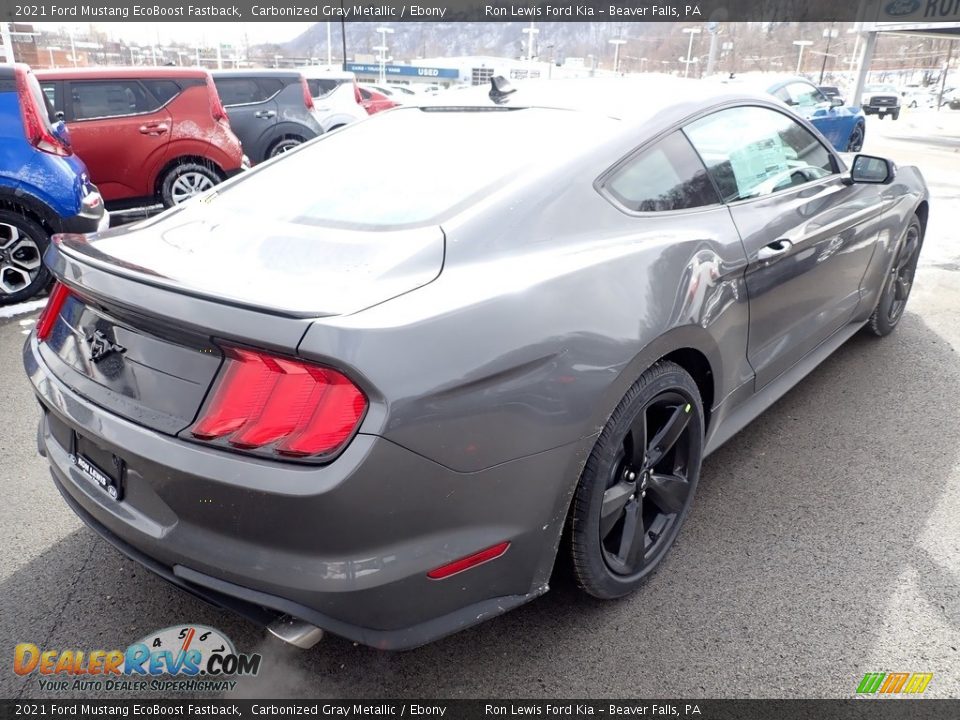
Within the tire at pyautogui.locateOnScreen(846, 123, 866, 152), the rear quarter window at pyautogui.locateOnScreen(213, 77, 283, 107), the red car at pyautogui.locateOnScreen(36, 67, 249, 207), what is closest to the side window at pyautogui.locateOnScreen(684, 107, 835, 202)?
the red car at pyautogui.locateOnScreen(36, 67, 249, 207)

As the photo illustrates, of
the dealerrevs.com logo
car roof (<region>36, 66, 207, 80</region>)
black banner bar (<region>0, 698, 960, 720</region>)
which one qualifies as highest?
car roof (<region>36, 66, 207, 80</region>)

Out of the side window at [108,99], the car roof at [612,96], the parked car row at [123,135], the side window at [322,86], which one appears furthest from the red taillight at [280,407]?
the side window at [322,86]

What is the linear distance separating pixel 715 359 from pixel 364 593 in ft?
4.64

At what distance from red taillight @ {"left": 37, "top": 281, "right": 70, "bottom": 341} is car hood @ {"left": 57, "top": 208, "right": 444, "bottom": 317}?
0.42 feet

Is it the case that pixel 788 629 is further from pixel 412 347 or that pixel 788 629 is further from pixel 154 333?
pixel 154 333

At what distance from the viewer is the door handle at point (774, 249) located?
101 inches

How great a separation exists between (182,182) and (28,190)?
9.48ft

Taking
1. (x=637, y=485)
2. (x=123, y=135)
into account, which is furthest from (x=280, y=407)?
(x=123, y=135)

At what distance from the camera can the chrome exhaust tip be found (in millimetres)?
1662

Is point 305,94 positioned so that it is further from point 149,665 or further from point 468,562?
point 468,562

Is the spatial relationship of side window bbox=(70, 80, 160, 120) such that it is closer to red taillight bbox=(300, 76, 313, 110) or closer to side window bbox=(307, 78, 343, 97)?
red taillight bbox=(300, 76, 313, 110)

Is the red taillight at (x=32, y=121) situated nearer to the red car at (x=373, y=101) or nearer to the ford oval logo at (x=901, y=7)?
the red car at (x=373, y=101)

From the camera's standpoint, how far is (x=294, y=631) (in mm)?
1669

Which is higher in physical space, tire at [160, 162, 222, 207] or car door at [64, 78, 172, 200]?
car door at [64, 78, 172, 200]
